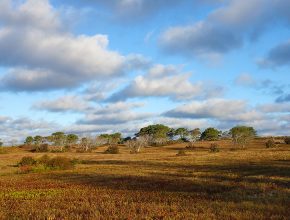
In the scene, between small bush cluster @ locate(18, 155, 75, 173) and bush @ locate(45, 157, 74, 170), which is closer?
small bush cluster @ locate(18, 155, 75, 173)

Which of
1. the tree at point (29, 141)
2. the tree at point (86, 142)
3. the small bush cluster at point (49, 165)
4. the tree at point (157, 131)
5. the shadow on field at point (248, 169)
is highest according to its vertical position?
the tree at point (157, 131)

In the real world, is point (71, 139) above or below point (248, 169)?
above

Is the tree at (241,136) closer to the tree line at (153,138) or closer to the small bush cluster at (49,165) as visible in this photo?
the tree line at (153,138)

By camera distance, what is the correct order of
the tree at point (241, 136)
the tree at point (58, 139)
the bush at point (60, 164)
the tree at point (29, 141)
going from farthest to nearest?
the tree at point (29, 141), the tree at point (58, 139), the tree at point (241, 136), the bush at point (60, 164)

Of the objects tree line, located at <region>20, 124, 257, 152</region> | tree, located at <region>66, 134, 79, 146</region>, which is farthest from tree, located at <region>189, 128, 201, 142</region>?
tree, located at <region>66, 134, 79, 146</region>

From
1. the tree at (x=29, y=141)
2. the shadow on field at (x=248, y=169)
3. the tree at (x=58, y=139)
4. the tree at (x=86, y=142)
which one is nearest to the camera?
the shadow on field at (x=248, y=169)

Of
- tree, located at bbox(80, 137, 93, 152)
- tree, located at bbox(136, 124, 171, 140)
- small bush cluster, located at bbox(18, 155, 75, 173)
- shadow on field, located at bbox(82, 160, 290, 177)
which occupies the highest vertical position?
tree, located at bbox(136, 124, 171, 140)

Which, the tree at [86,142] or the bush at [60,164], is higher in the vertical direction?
the tree at [86,142]

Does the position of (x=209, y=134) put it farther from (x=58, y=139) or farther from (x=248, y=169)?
(x=248, y=169)

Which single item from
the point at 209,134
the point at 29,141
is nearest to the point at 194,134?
the point at 209,134

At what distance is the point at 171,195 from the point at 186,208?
17.9 ft

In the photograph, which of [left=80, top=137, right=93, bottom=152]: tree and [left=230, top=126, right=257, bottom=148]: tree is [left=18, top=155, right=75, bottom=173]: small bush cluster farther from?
[left=80, top=137, right=93, bottom=152]: tree

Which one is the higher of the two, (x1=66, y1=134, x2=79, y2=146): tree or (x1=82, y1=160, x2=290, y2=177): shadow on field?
(x1=66, y1=134, x2=79, y2=146): tree

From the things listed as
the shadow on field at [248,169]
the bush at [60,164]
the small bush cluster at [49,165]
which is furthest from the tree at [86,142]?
the shadow on field at [248,169]
